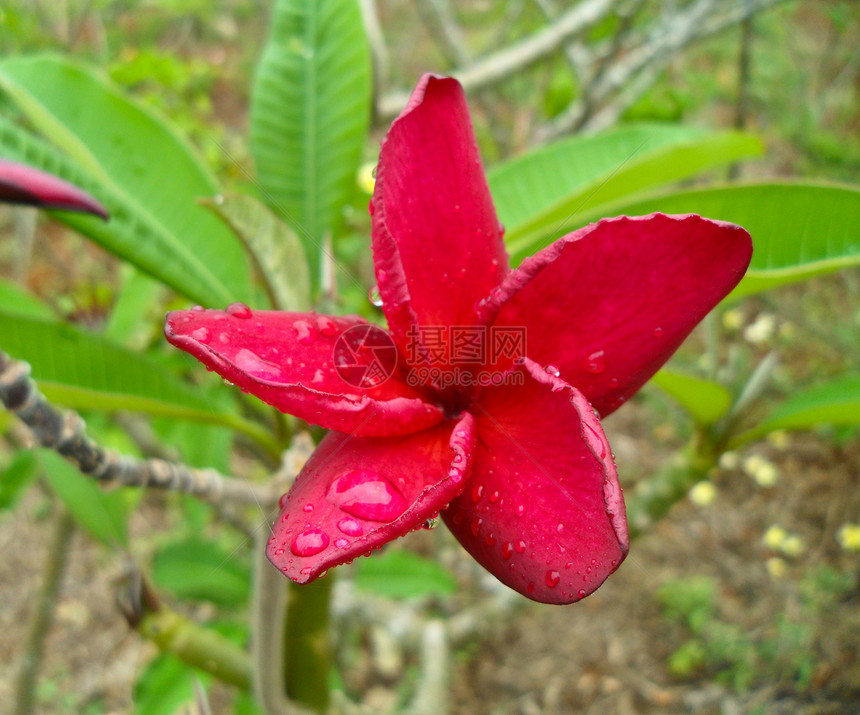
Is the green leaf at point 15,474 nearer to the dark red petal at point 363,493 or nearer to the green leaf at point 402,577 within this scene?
the green leaf at point 402,577

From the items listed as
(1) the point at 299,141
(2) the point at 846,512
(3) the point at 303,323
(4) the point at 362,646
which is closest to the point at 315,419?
(3) the point at 303,323

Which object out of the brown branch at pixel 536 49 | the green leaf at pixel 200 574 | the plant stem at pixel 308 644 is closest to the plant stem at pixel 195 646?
the plant stem at pixel 308 644

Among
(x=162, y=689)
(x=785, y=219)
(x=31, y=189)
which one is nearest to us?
(x=31, y=189)

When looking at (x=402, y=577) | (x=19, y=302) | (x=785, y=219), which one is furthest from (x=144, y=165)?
(x=402, y=577)

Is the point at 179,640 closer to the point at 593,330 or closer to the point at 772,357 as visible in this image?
the point at 593,330

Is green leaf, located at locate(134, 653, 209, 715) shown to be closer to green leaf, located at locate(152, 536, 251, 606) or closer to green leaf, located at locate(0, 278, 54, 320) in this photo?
green leaf, located at locate(152, 536, 251, 606)

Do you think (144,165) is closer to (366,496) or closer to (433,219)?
(433,219)
